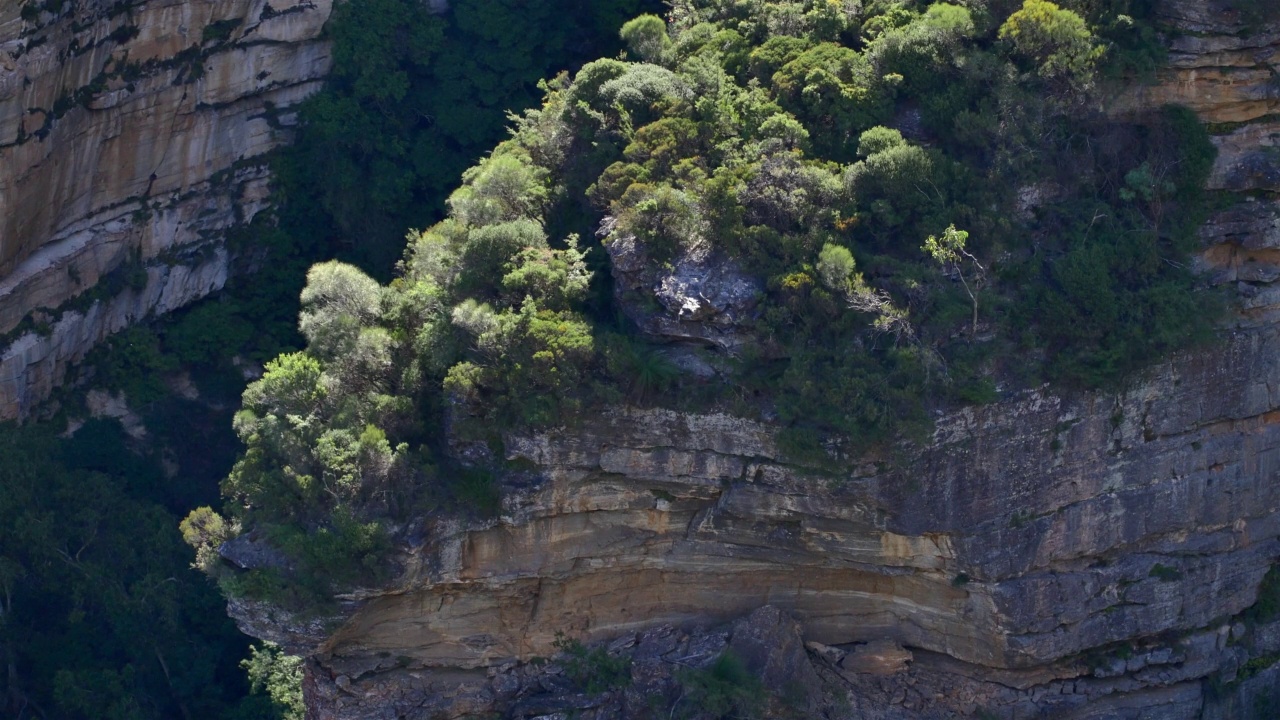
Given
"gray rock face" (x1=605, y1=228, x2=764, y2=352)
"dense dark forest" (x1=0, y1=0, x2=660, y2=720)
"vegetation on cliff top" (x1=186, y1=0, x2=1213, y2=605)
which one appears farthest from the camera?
"dense dark forest" (x1=0, y1=0, x2=660, y2=720)

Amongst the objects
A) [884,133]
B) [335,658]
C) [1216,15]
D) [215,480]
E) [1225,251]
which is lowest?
[335,658]

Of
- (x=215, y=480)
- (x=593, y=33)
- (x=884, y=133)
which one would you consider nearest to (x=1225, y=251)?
(x=884, y=133)

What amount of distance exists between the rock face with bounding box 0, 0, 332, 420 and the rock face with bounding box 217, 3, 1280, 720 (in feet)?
34.6

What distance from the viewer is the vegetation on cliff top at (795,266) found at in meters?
27.3

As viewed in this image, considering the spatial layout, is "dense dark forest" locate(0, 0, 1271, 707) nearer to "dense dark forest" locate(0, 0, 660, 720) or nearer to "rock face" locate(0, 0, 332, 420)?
"dense dark forest" locate(0, 0, 660, 720)

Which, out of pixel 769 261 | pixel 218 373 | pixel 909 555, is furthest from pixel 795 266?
pixel 218 373

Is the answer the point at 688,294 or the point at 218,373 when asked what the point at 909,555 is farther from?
the point at 218,373

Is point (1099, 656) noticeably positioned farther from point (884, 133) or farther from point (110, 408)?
point (110, 408)

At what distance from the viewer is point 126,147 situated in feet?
118

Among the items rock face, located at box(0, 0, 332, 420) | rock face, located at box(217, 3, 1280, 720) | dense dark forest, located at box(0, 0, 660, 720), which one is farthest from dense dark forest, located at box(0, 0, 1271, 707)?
rock face, located at box(0, 0, 332, 420)

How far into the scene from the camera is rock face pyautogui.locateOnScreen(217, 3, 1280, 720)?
27656 mm

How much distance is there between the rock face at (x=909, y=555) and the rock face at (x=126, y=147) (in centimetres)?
1054

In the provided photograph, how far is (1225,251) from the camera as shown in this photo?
28875mm

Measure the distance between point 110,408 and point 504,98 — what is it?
423 inches
